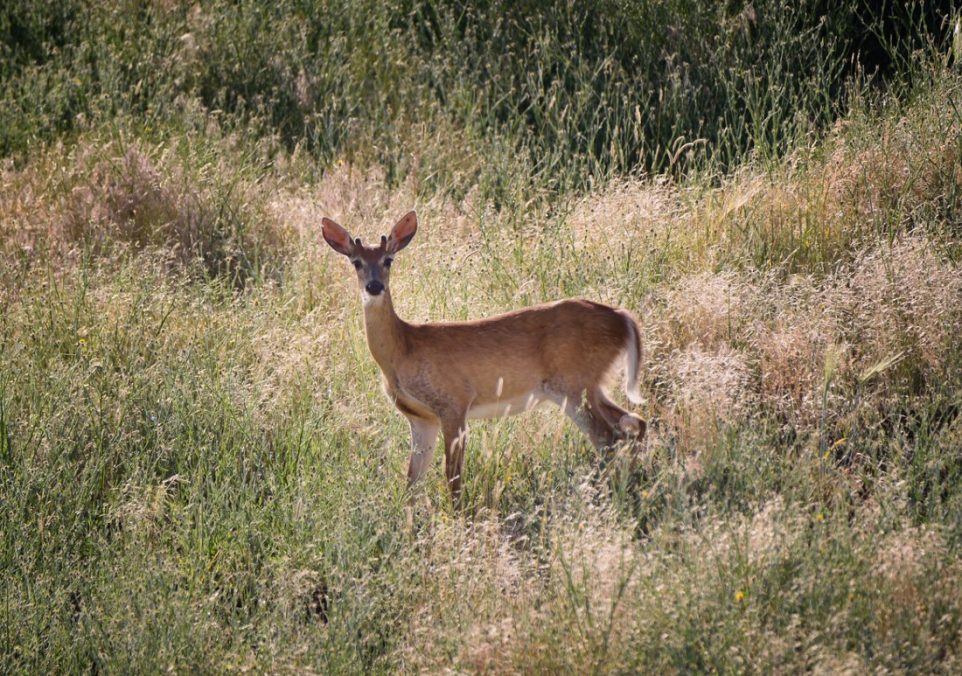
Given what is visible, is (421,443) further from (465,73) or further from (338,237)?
(465,73)

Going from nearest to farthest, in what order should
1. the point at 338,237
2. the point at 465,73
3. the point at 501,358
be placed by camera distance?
the point at 501,358, the point at 338,237, the point at 465,73

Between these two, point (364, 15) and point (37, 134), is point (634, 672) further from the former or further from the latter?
point (364, 15)

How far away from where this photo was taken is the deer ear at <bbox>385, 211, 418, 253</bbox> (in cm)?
633

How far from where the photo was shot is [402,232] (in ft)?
21.2

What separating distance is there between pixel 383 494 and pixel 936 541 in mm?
2217

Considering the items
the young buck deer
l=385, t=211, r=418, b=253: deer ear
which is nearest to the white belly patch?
the young buck deer

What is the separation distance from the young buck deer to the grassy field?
0.66ft

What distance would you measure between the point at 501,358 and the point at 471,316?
107 centimetres

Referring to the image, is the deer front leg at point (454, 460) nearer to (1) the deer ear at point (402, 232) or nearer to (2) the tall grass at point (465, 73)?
A: (1) the deer ear at point (402, 232)

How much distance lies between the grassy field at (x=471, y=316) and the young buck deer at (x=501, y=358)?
0.20 metres

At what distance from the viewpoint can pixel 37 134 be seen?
963 centimetres

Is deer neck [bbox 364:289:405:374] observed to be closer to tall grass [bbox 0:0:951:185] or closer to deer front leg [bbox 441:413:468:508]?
deer front leg [bbox 441:413:468:508]

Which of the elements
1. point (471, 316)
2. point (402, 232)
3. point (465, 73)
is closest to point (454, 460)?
point (402, 232)

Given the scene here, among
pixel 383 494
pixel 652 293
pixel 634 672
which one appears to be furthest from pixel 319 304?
pixel 634 672
